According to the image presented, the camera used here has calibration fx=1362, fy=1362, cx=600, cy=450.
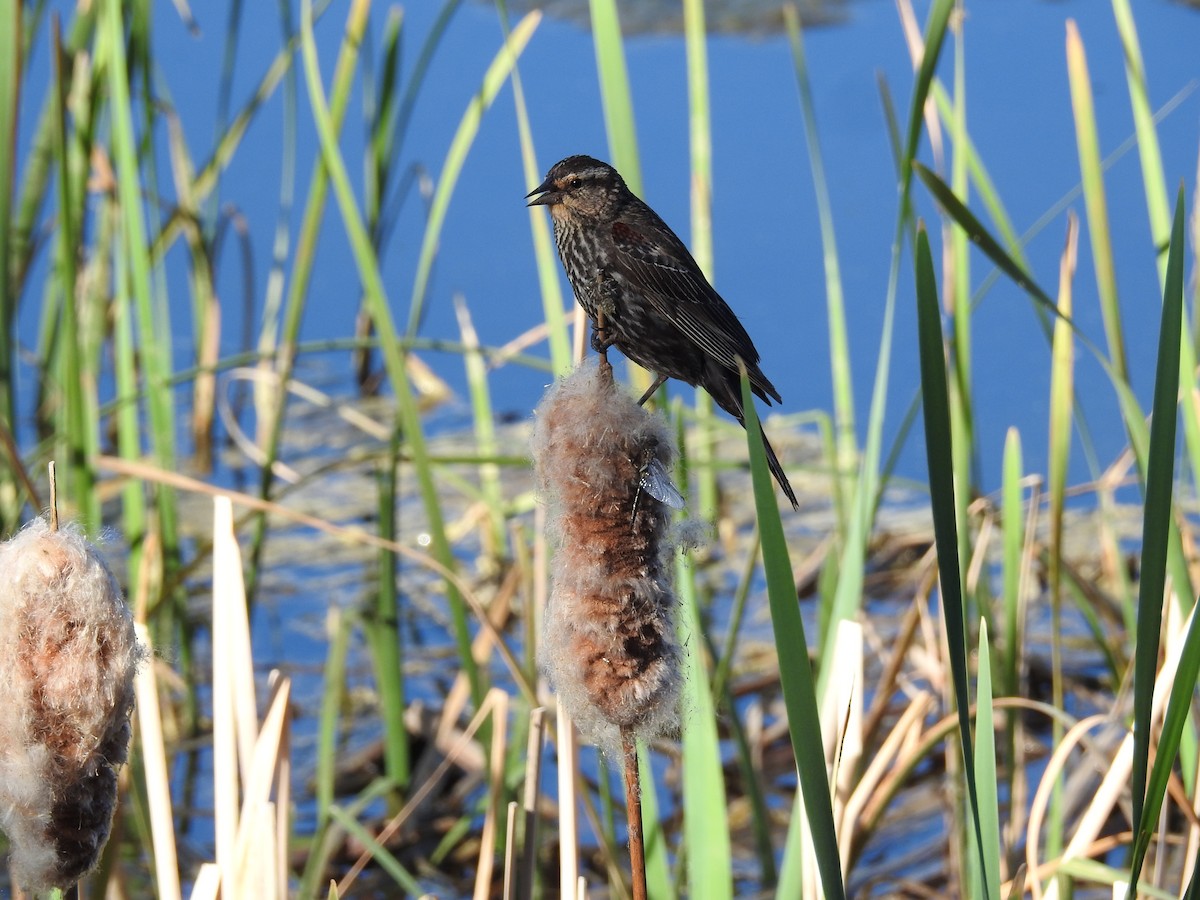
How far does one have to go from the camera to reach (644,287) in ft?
5.32

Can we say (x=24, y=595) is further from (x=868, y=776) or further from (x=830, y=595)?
(x=830, y=595)

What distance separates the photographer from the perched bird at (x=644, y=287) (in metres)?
1.59

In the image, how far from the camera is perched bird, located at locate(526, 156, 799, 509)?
159 cm

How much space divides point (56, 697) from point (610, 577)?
1.51 ft

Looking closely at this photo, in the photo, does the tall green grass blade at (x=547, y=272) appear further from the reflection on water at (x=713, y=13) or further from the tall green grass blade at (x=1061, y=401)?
the reflection on water at (x=713, y=13)

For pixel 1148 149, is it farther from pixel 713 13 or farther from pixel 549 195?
pixel 713 13

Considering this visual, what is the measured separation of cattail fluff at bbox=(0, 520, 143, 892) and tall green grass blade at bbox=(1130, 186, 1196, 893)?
806mm

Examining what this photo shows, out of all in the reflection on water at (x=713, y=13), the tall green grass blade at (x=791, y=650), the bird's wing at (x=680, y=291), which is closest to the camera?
the tall green grass blade at (x=791, y=650)

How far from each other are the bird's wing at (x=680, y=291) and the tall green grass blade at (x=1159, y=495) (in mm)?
614

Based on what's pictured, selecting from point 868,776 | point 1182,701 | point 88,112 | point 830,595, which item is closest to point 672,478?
point 1182,701

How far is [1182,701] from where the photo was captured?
3.33 feet

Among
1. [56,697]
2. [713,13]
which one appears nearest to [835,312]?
[56,697]

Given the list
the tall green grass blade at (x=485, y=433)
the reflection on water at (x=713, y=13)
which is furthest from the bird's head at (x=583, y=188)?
the reflection on water at (x=713, y=13)

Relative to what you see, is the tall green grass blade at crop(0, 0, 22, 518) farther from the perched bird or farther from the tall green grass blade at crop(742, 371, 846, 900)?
the tall green grass blade at crop(742, 371, 846, 900)
